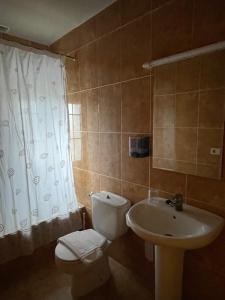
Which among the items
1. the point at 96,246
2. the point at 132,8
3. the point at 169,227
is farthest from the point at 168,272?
the point at 132,8

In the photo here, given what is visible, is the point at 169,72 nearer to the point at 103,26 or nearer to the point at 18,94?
the point at 103,26

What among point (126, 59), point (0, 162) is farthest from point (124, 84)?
point (0, 162)

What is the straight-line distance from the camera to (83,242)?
1.72m

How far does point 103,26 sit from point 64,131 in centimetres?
112

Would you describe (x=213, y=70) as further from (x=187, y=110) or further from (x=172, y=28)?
(x=172, y=28)

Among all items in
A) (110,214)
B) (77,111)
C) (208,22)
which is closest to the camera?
(208,22)

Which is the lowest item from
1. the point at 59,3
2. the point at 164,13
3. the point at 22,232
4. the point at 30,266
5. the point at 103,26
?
the point at 30,266

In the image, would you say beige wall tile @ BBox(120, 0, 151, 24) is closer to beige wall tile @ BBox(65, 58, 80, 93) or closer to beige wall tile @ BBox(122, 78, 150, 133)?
beige wall tile @ BBox(122, 78, 150, 133)

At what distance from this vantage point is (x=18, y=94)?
1884 millimetres

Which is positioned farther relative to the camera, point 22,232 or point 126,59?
point 22,232

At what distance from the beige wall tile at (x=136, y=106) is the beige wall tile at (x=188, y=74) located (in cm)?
27

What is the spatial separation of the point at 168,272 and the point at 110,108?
1.42 metres

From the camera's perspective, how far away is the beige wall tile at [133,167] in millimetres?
1723

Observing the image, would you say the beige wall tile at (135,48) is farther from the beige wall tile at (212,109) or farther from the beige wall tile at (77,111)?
the beige wall tile at (77,111)
